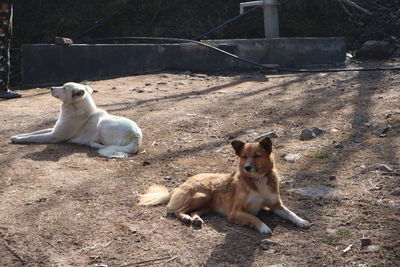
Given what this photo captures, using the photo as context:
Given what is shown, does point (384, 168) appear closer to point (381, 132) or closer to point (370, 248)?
point (381, 132)

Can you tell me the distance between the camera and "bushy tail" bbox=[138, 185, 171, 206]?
5.38 metres

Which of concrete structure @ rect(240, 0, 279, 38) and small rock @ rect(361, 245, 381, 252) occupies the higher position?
concrete structure @ rect(240, 0, 279, 38)

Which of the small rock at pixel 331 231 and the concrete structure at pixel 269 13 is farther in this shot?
the concrete structure at pixel 269 13

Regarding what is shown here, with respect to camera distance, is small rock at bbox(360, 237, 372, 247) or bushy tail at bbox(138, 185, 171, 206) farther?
bushy tail at bbox(138, 185, 171, 206)

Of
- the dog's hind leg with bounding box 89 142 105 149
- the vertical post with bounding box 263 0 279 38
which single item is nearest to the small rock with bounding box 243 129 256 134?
the dog's hind leg with bounding box 89 142 105 149

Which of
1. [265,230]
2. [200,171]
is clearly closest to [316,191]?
[265,230]

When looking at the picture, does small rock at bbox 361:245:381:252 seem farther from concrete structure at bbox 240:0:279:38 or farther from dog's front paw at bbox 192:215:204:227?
concrete structure at bbox 240:0:279:38

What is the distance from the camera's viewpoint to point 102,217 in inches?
199

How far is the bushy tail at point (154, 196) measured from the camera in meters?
5.38

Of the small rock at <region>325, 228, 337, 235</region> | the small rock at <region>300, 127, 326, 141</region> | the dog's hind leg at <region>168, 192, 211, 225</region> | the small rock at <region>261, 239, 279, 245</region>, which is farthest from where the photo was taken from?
the small rock at <region>300, 127, 326, 141</region>

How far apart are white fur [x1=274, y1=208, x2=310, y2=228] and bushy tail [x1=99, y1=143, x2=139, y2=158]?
260 centimetres

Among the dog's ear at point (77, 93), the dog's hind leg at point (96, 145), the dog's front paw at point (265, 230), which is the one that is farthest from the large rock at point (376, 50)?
the dog's front paw at point (265, 230)

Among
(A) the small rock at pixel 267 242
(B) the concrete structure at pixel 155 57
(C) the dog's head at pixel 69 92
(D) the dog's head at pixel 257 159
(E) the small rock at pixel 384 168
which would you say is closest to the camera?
(A) the small rock at pixel 267 242

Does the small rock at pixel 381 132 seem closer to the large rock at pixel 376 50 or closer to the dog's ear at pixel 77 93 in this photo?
the dog's ear at pixel 77 93
